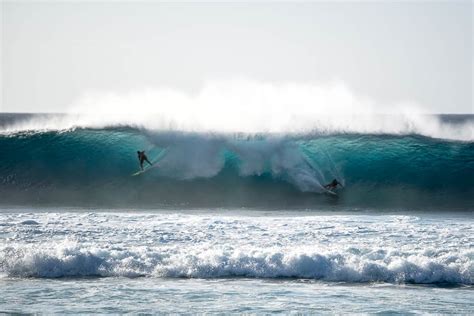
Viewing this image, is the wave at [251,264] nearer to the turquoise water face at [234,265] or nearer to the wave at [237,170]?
the turquoise water face at [234,265]

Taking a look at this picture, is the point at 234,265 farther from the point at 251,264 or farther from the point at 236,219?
the point at 236,219

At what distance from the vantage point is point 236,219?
13555 millimetres

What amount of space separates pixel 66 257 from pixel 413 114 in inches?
592

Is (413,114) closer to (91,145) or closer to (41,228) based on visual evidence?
(91,145)

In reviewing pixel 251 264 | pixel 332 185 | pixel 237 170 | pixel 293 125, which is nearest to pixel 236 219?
pixel 251 264

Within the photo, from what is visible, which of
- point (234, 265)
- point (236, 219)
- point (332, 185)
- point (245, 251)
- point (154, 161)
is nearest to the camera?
point (234, 265)

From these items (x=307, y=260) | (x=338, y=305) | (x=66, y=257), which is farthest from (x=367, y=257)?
(x=66, y=257)

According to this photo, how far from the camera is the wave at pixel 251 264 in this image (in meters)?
9.95

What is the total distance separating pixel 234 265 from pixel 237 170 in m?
8.09

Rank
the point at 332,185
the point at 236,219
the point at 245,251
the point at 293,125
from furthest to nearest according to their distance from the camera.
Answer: the point at 293,125
the point at 332,185
the point at 236,219
the point at 245,251

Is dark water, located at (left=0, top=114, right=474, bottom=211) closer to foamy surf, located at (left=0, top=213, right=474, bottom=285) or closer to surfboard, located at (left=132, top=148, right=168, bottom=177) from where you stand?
surfboard, located at (left=132, top=148, right=168, bottom=177)

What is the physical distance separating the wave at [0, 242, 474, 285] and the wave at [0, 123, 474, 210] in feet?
19.4

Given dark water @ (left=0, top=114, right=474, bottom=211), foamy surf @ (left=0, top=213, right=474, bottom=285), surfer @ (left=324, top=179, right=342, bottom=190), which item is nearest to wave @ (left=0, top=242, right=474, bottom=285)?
foamy surf @ (left=0, top=213, right=474, bottom=285)

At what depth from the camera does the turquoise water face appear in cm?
848
